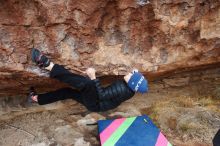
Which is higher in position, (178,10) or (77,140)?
(178,10)

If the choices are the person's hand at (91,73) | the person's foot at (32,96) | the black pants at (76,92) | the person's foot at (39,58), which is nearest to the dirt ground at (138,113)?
the person's foot at (32,96)

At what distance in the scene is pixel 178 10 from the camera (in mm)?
3271

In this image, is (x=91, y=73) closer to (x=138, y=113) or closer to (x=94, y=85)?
(x=94, y=85)

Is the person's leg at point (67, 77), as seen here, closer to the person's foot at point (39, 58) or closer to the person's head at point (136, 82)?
the person's foot at point (39, 58)

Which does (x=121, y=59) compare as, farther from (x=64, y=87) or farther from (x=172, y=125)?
(x=172, y=125)

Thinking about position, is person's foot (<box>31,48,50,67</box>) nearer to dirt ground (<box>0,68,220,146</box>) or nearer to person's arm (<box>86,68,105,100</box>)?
person's arm (<box>86,68,105,100</box>)

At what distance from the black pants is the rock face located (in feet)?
0.55

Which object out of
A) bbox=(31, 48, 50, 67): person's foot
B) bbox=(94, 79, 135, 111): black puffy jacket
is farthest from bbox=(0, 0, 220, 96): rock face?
bbox=(94, 79, 135, 111): black puffy jacket

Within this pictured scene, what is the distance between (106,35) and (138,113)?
93 cm

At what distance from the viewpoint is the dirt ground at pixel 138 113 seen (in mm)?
3335

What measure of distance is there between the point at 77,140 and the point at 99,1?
126 cm

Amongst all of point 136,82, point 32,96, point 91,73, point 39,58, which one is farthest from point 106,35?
point 32,96

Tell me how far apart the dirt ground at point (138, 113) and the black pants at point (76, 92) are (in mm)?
290

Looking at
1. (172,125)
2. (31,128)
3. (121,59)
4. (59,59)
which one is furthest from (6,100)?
(172,125)
